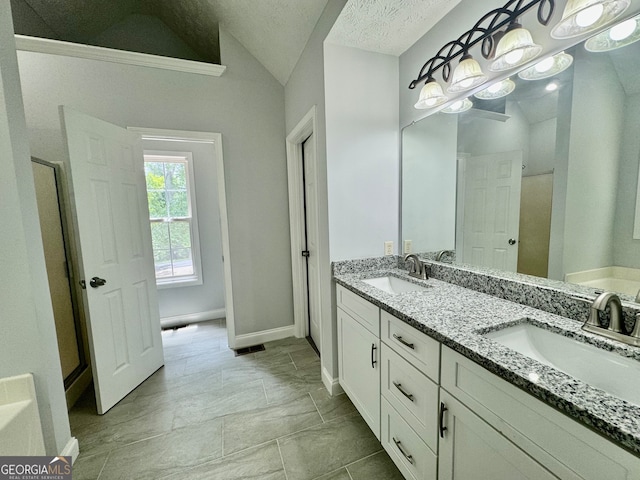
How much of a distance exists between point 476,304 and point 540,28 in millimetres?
1217

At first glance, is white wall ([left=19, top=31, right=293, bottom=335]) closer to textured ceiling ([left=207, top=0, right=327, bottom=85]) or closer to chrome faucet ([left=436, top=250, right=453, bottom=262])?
textured ceiling ([left=207, top=0, right=327, bottom=85])

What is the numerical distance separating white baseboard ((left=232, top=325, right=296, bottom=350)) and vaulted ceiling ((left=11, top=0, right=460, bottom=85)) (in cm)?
253

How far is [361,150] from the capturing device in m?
1.78

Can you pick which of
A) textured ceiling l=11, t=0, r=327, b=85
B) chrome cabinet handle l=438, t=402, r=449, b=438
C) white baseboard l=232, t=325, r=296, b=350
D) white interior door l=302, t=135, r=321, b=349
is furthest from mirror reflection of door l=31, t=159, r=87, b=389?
chrome cabinet handle l=438, t=402, r=449, b=438

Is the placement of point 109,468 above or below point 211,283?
below

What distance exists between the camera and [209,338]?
2830mm

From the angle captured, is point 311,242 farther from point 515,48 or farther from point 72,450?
point 72,450

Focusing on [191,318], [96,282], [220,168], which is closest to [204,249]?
[191,318]

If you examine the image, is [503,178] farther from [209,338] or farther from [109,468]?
[209,338]

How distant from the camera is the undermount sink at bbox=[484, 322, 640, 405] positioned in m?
0.74

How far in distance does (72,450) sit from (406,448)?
1.77m

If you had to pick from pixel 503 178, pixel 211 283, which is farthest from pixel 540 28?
pixel 211 283

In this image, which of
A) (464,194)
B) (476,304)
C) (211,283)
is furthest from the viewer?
(211,283)

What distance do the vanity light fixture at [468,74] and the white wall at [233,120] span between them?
1.69 meters
